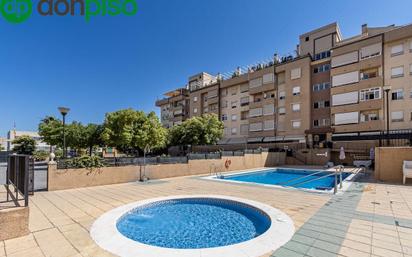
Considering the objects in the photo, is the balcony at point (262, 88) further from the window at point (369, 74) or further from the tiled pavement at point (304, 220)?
the tiled pavement at point (304, 220)

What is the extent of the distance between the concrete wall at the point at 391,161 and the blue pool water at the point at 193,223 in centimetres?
1114

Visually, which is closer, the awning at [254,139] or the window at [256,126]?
the awning at [254,139]

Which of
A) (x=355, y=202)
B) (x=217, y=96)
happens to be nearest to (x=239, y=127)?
(x=217, y=96)

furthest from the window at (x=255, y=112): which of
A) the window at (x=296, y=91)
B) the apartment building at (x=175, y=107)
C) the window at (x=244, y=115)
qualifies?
the apartment building at (x=175, y=107)

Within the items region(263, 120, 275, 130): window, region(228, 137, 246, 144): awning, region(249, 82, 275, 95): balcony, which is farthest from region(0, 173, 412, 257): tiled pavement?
region(228, 137, 246, 144): awning

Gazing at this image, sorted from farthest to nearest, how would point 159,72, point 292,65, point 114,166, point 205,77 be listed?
point 205,77, point 292,65, point 159,72, point 114,166

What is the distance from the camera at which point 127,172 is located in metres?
13.7

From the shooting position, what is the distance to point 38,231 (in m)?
5.26

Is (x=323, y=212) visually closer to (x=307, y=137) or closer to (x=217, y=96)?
(x=307, y=137)

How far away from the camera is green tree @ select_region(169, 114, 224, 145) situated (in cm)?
3288

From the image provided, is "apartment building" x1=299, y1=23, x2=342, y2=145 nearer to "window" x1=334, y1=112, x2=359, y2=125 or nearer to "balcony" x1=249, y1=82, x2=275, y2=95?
"window" x1=334, y1=112, x2=359, y2=125

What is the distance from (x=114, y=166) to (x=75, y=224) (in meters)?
7.67

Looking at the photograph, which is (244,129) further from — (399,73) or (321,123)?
(399,73)

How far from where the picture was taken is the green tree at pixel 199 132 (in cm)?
3288
